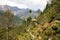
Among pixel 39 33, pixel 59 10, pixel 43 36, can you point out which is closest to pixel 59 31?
pixel 43 36

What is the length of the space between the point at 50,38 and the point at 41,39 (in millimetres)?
3912

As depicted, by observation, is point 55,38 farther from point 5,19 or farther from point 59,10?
point 5,19

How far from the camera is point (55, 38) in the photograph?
36.7m

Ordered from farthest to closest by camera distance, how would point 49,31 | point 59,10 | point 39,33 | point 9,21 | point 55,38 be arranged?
1. point 9,21
2. point 59,10
3. point 39,33
4. point 49,31
5. point 55,38

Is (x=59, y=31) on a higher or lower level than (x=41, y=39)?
higher

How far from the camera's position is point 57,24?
4103cm

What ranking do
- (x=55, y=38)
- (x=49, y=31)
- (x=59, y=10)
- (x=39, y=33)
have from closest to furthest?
(x=55, y=38) < (x=49, y=31) < (x=39, y=33) < (x=59, y=10)

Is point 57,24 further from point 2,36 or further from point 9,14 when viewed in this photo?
point 2,36

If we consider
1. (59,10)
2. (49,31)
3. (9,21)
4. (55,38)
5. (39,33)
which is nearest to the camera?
(55,38)

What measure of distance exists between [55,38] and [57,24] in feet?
17.6

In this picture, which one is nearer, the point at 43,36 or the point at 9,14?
the point at 43,36

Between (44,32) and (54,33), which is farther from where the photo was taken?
(44,32)

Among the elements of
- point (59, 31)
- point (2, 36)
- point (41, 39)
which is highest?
point (59, 31)

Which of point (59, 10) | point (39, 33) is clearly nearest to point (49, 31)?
point (39, 33)
